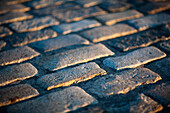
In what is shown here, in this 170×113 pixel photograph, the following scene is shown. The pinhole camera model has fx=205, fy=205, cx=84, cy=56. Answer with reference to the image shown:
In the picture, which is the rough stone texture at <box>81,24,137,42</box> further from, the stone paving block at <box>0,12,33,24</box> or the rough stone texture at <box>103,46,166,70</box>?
the stone paving block at <box>0,12,33,24</box>

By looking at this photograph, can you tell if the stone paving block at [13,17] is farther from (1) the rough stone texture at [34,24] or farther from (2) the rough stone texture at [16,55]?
(2) the rough stone texture at [16,55]

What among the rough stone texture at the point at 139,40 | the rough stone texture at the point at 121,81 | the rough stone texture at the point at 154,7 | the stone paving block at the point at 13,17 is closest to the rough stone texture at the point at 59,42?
the rough stone texture at the point at 139,40

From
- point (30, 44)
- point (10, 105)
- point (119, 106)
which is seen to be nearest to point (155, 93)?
point (119, 106)

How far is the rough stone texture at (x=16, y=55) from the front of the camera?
202cm

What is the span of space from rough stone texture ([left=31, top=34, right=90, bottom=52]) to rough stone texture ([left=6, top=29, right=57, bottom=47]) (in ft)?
0.35

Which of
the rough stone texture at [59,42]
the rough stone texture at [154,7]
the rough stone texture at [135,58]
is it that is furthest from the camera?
the rough stone texture at [154,7]

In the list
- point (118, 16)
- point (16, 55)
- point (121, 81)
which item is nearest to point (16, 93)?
point (16, 55)

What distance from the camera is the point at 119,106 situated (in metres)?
1.49

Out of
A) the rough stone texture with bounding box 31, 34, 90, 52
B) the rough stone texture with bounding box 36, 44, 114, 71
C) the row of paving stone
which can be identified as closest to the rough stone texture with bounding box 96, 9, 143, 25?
the row of paving stone

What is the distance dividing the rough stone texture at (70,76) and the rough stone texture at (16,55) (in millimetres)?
418

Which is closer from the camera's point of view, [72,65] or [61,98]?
[61,98]

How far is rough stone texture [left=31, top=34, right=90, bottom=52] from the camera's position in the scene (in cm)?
225

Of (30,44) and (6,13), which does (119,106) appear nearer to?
(30,44)

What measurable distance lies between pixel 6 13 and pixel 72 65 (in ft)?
5.81
